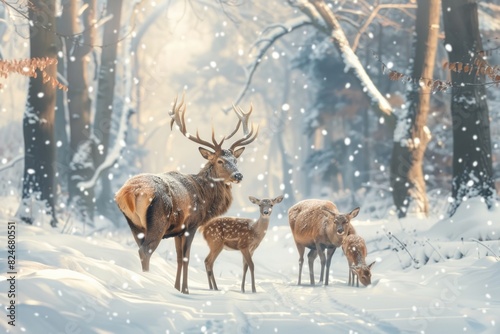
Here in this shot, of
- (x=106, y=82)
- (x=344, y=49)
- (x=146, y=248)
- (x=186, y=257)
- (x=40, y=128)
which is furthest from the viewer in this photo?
(x=106, y=82)

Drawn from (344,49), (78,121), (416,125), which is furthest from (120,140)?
(416,125)

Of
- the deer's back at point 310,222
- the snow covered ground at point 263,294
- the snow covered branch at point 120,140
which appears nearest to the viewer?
the snow covered ground at point 263,294

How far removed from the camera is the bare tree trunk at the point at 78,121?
2242 centimetres

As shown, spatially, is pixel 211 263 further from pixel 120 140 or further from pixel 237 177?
pixel 120 140

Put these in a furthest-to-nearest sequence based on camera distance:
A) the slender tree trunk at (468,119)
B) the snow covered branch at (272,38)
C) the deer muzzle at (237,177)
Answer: the snow covered branch at (272,38), the slender tree trunk at (468,119), the deer muzzle at (237,177)

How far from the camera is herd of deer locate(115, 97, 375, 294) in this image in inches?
437

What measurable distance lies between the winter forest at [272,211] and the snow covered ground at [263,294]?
4 cm

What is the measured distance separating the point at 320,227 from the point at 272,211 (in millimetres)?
3935

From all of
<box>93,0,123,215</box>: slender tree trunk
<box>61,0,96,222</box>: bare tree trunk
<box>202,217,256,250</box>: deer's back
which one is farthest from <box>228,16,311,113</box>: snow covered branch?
<box>202,217,256,250</box>: deer's back

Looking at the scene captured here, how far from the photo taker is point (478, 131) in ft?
55.3

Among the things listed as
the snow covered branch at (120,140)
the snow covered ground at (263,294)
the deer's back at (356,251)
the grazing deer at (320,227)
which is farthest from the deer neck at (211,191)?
the snow covered branch at (120,140)

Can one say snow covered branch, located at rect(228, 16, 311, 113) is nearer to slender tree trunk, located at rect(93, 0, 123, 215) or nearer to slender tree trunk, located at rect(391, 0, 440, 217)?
slender tree trunk, located at rect(391, 0, 440, 217)

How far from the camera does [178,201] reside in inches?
452

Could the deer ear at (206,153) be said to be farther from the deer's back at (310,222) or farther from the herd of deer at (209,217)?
the deer's back at (310,222)
